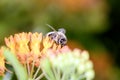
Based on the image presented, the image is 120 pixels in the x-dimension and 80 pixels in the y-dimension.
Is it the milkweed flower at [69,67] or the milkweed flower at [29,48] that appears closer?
the milkweed flower at [69,67]

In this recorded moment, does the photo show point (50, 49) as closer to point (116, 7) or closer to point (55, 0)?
point (55, 0)

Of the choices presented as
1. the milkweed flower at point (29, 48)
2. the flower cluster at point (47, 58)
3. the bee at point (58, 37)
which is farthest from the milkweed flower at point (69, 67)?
the bee at point (58, 37)

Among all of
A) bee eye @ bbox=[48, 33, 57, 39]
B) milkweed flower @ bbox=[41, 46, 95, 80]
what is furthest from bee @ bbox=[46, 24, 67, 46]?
milkweed flower @ bbox=[41, 46, 95, 80]

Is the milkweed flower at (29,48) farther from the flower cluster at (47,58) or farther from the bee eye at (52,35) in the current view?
the bee eye at (52,35)

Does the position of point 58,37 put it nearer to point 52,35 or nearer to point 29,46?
point 52,35

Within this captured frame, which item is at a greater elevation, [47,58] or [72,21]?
[72,21]

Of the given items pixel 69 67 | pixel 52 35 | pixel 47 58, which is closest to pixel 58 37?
pixel 52 35
